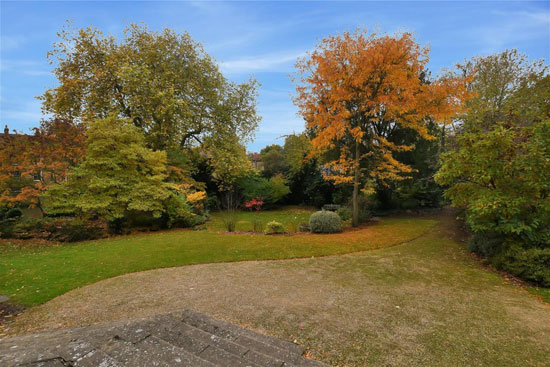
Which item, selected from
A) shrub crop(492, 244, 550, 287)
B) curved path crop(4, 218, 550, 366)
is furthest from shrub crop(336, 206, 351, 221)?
shrub crop(492, 244, 550, 287)

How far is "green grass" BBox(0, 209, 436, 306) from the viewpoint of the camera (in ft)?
18.4

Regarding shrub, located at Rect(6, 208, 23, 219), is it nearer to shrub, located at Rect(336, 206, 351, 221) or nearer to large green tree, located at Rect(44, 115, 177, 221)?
large green tree, located at Rect(44, 115, 177, 221)

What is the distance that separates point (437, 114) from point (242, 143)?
11.2 m

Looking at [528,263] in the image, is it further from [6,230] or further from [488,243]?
[6,230]

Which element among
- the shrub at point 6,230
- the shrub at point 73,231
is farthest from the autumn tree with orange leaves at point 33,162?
the shrub at point 73,231

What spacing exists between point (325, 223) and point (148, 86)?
1115 centimetres

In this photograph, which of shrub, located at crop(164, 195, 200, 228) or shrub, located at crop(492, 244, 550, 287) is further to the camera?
shrub, located at crop(164, 195, 200, 228)

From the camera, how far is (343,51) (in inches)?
450

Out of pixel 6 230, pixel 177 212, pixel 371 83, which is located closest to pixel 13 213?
pixel 6 230

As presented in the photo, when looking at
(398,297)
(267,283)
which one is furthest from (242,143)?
(398,297)

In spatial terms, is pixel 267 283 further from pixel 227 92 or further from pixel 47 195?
pixel 227 92

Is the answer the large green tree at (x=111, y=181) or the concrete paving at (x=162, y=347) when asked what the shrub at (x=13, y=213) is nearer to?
the large green tree at (x=111, y=181)

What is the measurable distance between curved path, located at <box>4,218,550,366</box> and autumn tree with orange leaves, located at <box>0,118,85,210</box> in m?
7.04

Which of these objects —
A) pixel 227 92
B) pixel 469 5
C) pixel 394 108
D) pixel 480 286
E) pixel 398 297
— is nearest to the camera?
pixel 398 297
